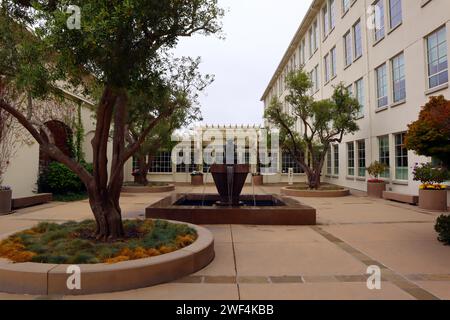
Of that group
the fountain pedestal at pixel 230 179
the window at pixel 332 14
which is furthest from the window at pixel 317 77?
the fountain pedestal at pixel 230 179

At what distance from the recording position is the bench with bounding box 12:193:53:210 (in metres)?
11.1

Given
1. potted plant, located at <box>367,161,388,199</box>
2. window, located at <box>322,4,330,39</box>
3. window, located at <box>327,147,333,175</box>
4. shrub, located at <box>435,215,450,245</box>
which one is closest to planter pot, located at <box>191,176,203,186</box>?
window, located at <box>327,147,333,175</box>

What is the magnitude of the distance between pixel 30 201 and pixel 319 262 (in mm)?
10770

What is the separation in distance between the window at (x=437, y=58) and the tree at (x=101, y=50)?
31.1 feet

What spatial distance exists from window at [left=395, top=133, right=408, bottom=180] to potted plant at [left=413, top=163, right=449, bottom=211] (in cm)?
275

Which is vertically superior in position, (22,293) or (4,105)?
(4,105)

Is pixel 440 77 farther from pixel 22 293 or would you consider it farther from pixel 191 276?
pixel 22 293

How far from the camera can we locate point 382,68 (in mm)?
16266

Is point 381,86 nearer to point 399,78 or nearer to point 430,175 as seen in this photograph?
point 399,78

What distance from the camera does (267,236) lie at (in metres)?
7.32

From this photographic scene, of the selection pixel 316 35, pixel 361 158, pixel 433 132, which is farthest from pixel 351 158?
pixel 433 132

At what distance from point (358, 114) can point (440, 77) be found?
706 cm

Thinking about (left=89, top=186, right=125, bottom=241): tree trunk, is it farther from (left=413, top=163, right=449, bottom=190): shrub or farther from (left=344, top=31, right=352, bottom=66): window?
(left=344, top=31, right=352, bottom=66): window
